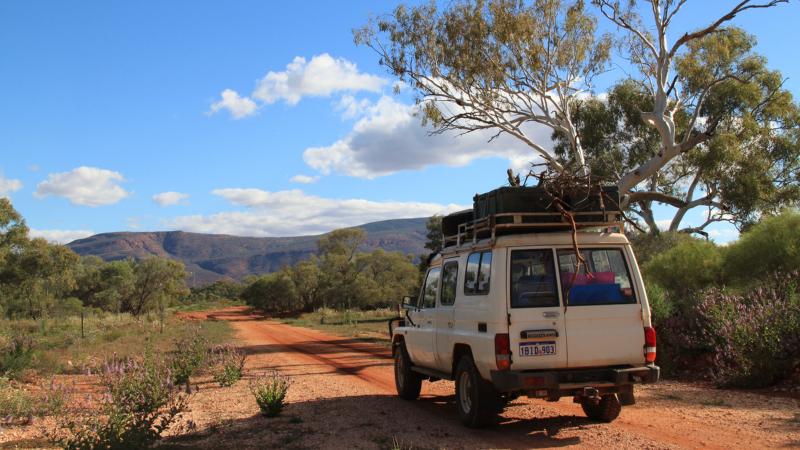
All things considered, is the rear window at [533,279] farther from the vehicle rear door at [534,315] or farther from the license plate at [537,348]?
the license plate at [537,348]

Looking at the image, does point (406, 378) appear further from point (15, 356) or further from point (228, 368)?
point (15, 356)

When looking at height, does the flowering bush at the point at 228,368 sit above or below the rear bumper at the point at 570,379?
below

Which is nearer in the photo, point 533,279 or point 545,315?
point 545,315

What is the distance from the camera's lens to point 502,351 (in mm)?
5559

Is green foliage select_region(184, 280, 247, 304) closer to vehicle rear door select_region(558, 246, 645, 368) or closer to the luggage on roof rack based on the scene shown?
the luggage on roof rack

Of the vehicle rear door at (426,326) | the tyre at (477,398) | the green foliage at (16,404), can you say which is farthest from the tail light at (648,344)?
the green foliage at (16,404)

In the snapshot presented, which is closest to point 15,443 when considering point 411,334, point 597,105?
point 411,334

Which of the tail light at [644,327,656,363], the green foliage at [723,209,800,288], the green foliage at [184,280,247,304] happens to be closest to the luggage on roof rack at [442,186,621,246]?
the tail light at [644,327,656,363]

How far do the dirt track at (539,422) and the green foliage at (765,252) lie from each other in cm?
368

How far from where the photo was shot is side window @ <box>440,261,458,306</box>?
699 centimetres

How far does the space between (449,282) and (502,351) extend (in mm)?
1791

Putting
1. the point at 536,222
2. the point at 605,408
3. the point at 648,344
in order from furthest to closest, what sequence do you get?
1. the point at 605,408
2. the point at 536,222
3. the point at 648,344

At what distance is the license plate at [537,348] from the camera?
5.61 m

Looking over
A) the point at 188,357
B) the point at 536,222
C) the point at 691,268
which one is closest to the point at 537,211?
the point at 536,222
